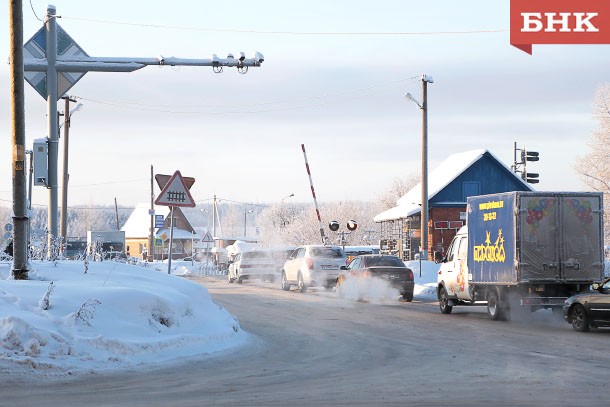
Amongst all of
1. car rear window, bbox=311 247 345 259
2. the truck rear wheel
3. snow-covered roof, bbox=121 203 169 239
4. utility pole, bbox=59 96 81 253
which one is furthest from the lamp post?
snow-covered roof, bbox=121 203 169 239

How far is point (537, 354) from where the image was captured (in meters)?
14.1

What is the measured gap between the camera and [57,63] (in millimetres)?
22375

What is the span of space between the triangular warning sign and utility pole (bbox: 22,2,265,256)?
307 centimetres

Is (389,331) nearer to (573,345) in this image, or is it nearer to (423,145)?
(573,345)

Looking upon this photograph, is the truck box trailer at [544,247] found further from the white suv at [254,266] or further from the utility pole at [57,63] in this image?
the white suv at [254,266]

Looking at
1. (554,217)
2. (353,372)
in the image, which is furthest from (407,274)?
(353,372)

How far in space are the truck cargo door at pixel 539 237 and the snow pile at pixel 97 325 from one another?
7.36 m

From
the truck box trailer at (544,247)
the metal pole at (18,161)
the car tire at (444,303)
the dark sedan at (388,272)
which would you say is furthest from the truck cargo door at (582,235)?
the metal pole at (18,161)

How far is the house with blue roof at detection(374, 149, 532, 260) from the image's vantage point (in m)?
57.8

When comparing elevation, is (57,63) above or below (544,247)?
above

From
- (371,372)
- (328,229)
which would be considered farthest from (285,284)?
(328,229)

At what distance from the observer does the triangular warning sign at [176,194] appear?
20.4 metres

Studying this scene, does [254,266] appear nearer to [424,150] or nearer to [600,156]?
[424,150]

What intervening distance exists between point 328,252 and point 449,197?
2477cm
